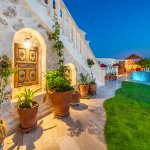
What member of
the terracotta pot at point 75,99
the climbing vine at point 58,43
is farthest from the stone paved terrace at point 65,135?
the climbing vine at point 58,43

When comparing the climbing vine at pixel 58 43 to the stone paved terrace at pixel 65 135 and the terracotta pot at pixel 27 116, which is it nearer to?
the stone paved terrace at pixel 65 135

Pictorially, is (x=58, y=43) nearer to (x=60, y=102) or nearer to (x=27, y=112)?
(x=60, y=102)

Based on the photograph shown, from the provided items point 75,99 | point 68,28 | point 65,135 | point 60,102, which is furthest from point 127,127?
point 68,28

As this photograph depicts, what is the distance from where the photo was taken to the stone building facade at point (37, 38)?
9.44ft

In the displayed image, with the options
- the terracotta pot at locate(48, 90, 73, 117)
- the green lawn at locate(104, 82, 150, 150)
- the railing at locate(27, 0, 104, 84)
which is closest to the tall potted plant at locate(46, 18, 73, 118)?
the terracotta pot at locate(48, 90, 73, 117)

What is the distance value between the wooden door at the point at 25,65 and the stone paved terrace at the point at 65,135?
44.8 inches

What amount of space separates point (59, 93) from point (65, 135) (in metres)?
0.99

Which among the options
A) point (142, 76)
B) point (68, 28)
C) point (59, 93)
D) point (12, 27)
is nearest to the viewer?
point (12, 27)

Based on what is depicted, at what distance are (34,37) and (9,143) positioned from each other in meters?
2.56

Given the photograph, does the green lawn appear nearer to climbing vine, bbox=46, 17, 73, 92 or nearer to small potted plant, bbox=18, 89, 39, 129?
climbing vine, bbox=46, 17, 73, 92

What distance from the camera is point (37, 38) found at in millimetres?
3918

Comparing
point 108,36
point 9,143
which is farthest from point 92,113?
point 108,36

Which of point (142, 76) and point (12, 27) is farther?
point (142, 76)

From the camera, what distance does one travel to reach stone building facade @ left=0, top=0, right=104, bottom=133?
2.88 metres
